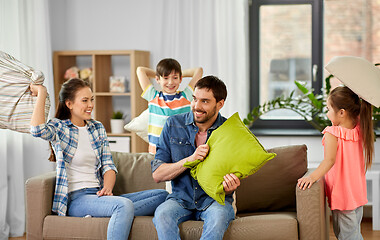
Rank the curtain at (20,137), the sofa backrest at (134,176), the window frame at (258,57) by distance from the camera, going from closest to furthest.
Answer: the sofa backrest at (134,176), the curtain at (20,137), the window frame at (258,57)

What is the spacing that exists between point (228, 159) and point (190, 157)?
0.67 feet

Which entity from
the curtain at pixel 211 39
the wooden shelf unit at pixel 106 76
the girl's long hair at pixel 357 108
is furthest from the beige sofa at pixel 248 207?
the curtain at pixel 211 39

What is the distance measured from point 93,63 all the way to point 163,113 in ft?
5.00

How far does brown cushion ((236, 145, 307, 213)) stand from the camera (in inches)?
121

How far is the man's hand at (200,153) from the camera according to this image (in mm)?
2590

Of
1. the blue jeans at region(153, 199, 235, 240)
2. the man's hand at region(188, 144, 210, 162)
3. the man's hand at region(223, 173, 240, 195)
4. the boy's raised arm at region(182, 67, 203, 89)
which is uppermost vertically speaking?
the boy's raised arm at region(182, 67, 203, 89)

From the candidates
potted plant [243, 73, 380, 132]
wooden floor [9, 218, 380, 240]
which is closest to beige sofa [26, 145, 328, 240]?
wooden floor [9, 218, 380, 240]

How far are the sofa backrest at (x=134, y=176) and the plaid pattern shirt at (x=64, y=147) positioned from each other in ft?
0.77

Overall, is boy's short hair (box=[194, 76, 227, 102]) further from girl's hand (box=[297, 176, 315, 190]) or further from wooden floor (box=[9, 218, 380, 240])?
wooden floor (box=[9, 218, 380, 240])

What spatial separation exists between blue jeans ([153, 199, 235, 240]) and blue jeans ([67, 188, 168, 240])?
168mm

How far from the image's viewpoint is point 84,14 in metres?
4.97

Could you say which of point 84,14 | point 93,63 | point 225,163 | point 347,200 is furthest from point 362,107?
point 84,14

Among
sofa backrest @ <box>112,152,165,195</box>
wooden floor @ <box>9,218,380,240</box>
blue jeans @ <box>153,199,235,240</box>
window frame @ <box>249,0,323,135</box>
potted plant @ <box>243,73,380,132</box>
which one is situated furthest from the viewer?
window frame @ <box>249,0,323,135</box>

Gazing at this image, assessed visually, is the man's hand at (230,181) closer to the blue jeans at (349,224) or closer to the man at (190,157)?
the man at (190,157)
